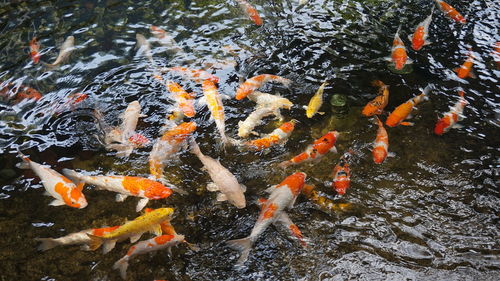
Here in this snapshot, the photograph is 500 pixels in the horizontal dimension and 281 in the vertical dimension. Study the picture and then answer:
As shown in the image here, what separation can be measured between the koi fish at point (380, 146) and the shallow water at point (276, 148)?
0.11 meters

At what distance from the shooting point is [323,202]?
4.18 m

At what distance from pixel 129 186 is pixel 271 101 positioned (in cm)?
209

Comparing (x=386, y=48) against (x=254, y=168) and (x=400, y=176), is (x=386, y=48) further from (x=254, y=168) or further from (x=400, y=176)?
(x=254, y=168)

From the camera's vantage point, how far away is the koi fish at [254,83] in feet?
17.5

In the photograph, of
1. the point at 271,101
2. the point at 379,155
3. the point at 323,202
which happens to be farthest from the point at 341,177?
the point at 271,101

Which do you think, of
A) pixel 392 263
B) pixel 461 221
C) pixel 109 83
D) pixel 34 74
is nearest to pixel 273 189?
pixel 392 263

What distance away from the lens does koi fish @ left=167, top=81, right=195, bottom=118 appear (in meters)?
5.12

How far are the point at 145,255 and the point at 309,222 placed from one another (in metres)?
1.59

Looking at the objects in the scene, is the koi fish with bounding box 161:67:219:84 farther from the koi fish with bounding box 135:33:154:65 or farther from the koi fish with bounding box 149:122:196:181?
the koi fish with bounding box 149:122:196:181

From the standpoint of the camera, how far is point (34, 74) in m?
5.84

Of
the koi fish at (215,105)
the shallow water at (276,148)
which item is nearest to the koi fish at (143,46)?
the shallow water at (276,148)

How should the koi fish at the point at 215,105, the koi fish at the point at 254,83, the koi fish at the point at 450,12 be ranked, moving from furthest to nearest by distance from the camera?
the koi fish at the point at 450,12, the koi fish at the point at 254,83, the koi fish at the point at 215,105

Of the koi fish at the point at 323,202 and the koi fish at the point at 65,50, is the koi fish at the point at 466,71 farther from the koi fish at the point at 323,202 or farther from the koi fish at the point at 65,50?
the koi fish at the point at 65,50

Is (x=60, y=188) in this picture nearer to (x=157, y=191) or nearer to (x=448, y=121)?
(x=157, y=191)
